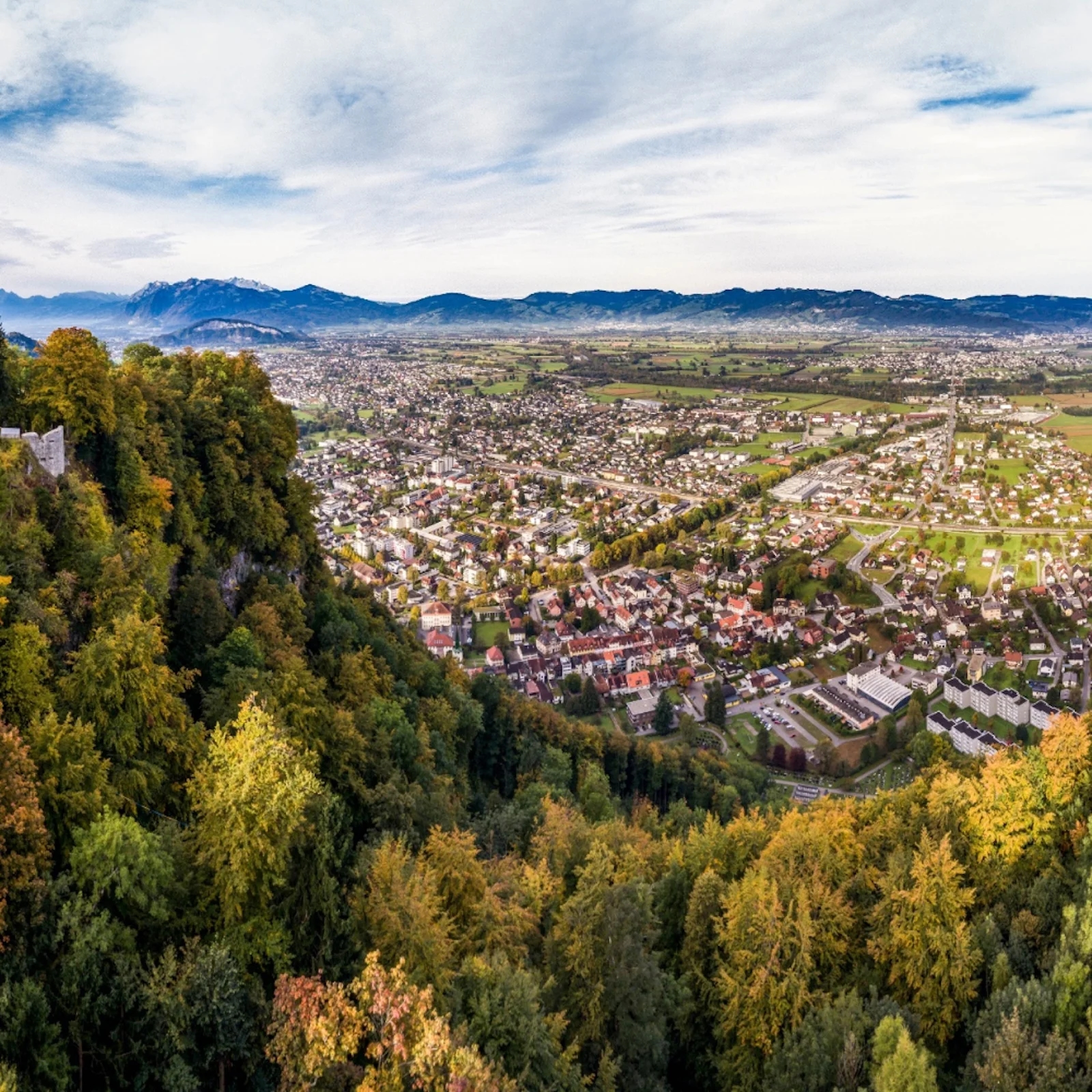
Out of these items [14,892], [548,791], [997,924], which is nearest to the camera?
[14,892]

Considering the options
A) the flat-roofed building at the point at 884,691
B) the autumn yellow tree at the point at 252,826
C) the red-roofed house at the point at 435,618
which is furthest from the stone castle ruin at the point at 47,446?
the flat-roofed building at the point at 884,691

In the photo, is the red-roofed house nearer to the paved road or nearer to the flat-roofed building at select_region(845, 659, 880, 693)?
the flat-roofed building at select_region(845, 659, 880, 693)

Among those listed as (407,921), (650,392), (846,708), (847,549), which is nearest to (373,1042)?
(407,921)

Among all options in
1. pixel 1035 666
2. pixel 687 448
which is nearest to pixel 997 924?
pixel 1035 666

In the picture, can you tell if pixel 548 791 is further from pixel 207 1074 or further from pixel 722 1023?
pixel 207 1074

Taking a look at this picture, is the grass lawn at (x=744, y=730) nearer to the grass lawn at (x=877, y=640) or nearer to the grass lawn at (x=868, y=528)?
the grass lawn at (x=877, y=640)

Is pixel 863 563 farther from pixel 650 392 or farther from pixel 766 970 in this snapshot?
pixel 650 392
